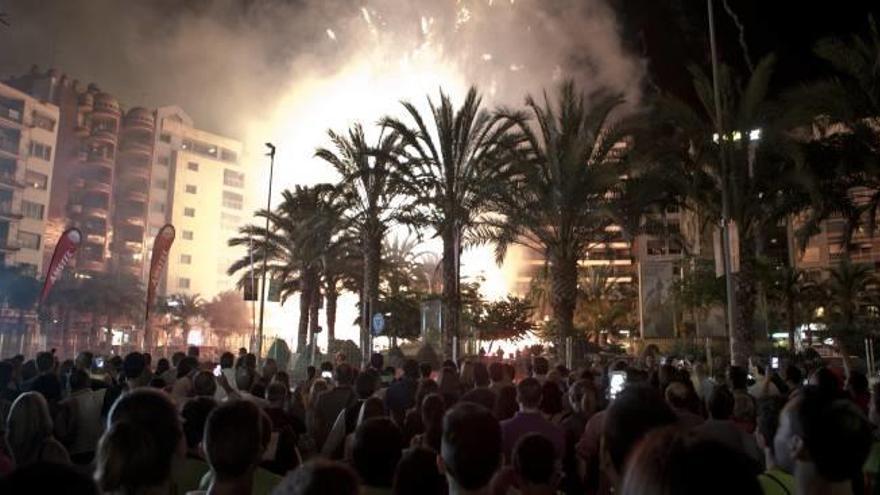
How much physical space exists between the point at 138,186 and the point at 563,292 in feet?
265

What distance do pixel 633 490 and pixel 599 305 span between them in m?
68.5

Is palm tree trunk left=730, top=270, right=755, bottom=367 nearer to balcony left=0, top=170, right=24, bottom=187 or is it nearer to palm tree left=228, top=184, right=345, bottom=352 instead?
palm tree left=228, top=184, right=345, bottom=352

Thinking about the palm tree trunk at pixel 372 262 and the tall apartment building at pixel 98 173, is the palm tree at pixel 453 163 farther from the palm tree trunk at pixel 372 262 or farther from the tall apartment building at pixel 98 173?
the tall apartment building at pixel 98 173

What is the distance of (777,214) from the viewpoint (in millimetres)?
19250

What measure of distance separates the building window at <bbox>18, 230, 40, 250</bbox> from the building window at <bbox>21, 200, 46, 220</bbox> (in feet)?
6.14

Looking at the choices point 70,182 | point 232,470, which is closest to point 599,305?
point 70,182

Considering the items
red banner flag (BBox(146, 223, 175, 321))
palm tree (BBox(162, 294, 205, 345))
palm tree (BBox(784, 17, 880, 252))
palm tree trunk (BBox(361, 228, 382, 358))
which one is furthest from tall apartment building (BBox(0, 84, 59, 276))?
palm tree (BBox(784, 17, 880, 252))

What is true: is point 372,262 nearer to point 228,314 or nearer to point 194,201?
point 228,314

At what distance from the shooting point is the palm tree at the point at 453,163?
2166 cm

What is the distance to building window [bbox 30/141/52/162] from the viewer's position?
6900cm

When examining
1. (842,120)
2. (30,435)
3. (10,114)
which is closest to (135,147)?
(10,114)

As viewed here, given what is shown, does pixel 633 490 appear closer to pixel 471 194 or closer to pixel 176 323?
→ pixel 471 194

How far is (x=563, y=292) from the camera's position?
66.1 feet

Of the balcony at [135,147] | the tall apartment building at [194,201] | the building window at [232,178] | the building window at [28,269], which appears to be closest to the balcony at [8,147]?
the building window at [28,269]
